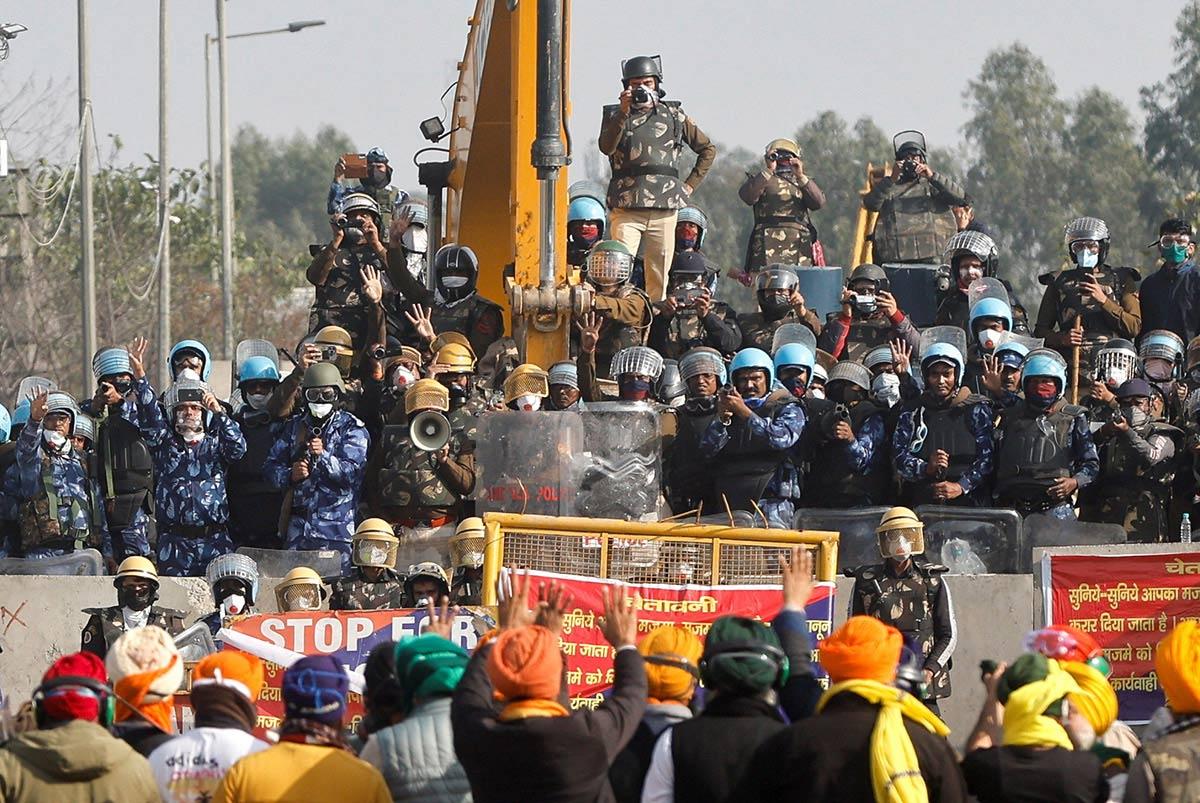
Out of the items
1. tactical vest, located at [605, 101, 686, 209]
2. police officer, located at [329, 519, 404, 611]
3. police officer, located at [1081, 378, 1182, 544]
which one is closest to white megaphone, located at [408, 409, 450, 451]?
police officer, located at [329, 519, 404, 611]

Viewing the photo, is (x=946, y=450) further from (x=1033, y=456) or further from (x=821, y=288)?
(x=821, y=288)

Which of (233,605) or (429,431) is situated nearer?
(233,605)

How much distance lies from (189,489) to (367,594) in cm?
205

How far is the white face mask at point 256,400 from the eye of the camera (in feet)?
57.7

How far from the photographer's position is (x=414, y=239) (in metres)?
23.0

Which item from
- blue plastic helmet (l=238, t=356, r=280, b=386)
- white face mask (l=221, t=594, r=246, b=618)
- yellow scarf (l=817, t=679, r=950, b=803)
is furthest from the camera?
blue plastic helmet (l=238, t=356, r=280, b=386)

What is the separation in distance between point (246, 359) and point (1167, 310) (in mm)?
7183

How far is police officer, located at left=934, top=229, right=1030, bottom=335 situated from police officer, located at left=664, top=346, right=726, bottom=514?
13.0 feet

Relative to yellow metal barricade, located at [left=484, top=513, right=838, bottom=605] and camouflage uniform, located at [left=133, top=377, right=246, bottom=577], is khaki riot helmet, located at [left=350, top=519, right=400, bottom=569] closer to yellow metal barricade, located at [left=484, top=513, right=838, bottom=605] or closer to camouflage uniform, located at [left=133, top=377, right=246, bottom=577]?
yellow metal barricade, located at [left=484, top=513, right=838, bottom=605]

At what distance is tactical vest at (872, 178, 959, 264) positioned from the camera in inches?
927

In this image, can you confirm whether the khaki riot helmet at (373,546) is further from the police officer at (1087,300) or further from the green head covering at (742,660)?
the green head covering at (742,660)

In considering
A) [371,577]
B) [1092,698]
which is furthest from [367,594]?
[1092,698]

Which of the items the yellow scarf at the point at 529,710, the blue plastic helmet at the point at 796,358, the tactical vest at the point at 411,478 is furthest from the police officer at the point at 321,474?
the yellow scarf at the point at 529,710

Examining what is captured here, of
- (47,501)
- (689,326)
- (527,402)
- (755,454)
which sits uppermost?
(689,326)
